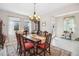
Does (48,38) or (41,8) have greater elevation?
(41,8)

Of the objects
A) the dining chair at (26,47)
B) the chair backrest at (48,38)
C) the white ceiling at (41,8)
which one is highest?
the white ceiling at (41,8)

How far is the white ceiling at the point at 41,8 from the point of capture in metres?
2.11

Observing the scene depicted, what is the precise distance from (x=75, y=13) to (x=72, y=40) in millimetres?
506

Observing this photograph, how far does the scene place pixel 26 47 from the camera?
86.0 inches

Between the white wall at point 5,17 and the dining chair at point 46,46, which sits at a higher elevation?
the white wall at point 5,17

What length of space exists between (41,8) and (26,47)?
0.80 meters

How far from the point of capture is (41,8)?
2158mm

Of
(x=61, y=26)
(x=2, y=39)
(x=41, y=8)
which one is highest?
(x=41, y=8)

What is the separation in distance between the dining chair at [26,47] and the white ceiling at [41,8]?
20.0 inches

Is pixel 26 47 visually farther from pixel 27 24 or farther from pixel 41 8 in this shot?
pixel 41 8

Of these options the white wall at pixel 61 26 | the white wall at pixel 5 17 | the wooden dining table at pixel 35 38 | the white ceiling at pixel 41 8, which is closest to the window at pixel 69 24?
the white wall at pixel 61 26

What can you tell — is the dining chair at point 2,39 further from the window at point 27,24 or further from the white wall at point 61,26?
the white wall at point 61,26

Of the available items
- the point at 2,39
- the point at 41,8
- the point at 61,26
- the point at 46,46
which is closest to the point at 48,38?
the point at 46,46

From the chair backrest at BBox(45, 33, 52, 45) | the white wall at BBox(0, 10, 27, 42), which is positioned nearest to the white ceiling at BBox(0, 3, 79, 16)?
the white wall at BBox(0, 10, 27, 42)
